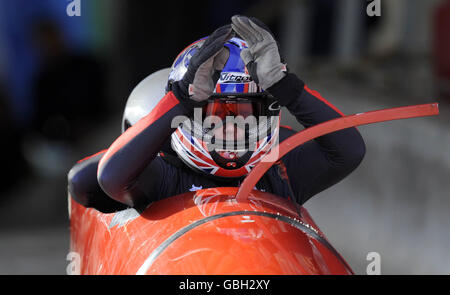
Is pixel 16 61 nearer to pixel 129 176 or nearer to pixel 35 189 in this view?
pixel 35 189

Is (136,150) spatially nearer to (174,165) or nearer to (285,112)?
(174,165)

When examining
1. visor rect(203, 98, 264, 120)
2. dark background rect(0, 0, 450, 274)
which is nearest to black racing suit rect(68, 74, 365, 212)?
visor rect(203, 98, 264, 120)

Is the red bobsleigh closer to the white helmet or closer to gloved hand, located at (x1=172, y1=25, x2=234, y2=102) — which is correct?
gloved hand, located at (x1=172, y1=25, x2=234, y2=102)

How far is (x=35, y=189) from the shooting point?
664cm

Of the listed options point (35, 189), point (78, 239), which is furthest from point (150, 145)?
point (35, 189)

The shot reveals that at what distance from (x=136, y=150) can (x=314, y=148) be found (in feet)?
2.19

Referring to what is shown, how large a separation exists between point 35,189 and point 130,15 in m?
2.49

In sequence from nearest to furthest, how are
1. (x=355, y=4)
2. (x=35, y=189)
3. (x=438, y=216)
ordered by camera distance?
1. (x=438, y=216)
2. (x=35, y=189)
3. (x=355, y=4)

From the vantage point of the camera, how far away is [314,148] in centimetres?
259

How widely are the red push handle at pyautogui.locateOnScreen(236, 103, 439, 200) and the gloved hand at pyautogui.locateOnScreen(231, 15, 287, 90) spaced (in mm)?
184

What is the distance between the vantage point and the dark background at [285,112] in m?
4.18

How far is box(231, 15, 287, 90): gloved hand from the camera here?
6.82ft

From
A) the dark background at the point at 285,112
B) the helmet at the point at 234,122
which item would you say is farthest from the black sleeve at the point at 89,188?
the dark background at the point at 285,112

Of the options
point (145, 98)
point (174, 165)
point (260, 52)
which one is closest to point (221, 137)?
point (174, 165)
